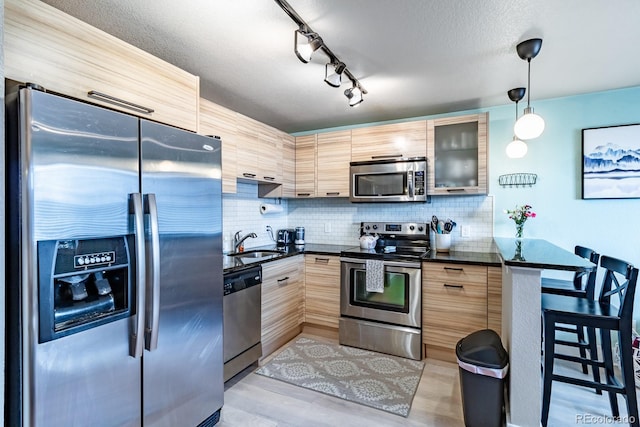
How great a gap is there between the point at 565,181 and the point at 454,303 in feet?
5.08

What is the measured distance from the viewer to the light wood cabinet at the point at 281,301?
8.96 ft

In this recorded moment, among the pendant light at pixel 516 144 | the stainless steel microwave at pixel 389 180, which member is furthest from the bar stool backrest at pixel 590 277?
the stainless steel microwave at pixel 389 180

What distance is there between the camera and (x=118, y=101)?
1582 millimetres

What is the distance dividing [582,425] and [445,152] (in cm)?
225

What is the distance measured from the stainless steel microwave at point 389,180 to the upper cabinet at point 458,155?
0.13m

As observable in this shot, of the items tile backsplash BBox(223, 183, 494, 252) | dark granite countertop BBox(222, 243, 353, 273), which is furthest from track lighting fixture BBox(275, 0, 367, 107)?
tile backsplash BBox(223, 183, 494, 252)

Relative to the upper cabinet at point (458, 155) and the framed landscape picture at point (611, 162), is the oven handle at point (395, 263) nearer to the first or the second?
the upper cabinet at point (458, 155)

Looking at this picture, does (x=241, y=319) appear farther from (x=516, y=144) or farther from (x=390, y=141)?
(x=516, y=144)

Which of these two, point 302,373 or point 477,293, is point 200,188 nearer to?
point 302,373

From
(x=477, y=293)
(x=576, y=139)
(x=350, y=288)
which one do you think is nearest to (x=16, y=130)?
(x=350, y=288)

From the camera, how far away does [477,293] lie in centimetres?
258

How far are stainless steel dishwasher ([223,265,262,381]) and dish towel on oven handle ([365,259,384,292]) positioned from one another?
1014 mm

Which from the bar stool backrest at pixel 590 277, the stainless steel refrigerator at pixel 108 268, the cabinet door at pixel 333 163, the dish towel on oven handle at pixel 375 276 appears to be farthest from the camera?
the cabinet door at pixel 333 163

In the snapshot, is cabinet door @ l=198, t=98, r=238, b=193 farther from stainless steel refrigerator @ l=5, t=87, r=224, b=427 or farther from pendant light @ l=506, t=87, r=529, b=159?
pendant light @ l=506, t=87, r=529, b=159
